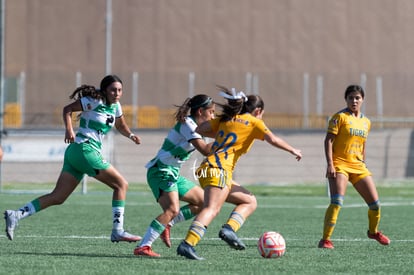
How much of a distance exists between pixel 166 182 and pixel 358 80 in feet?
99.2

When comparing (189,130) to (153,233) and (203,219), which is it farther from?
(203,219)

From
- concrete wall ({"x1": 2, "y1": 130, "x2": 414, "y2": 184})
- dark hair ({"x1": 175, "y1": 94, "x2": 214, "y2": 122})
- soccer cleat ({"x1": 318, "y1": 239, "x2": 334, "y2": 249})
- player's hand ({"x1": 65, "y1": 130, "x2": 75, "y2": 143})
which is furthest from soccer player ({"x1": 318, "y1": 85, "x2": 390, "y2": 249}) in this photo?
concrete wall ({"x1": 2, "y1": 130, "x2": 414, "y2": 184})

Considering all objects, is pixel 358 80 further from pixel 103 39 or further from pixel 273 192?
pixel 273 192

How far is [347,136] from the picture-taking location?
40.3 feet

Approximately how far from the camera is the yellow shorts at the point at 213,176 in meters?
10.2

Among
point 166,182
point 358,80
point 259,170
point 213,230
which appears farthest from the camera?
point 358,80

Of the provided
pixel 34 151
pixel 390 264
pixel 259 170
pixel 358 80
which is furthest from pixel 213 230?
pixel 358 80

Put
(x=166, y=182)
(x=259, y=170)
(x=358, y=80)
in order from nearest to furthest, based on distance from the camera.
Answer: (x=166, y=182), (x=259, y=170), (x=358, y=80)

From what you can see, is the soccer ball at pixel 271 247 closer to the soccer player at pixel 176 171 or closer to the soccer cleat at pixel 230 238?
the soccer cleat at pixel 230 238

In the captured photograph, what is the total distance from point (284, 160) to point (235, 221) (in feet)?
61.1

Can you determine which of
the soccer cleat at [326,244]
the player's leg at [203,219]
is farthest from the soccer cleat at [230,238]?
the soccer cleat at [326,244]

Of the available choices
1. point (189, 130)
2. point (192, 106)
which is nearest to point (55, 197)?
point (189, 130)

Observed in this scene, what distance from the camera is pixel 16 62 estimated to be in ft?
140

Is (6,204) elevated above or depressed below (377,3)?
below
